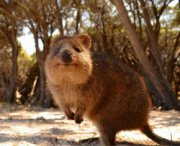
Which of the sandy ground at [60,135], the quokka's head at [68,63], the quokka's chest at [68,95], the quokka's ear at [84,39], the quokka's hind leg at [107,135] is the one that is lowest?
the sandy ground at [60,135]

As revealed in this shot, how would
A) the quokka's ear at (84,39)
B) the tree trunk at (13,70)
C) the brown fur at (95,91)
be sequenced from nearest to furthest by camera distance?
the brown fur at (95,91)
the quokka's ear at (84,39)
the tree trunk at (13,70)

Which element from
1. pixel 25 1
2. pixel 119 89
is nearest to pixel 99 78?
pixel 119 89

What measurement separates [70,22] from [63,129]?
1462cm

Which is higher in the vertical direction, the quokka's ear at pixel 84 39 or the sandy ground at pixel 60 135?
the quokka's ear at pixel 84 39

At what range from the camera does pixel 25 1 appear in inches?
649

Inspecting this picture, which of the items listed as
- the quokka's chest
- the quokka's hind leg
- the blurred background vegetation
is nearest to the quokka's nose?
the quokka's chest

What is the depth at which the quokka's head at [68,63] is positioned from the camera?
15.9 feet

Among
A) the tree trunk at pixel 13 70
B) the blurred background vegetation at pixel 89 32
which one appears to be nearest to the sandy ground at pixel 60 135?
the blurred background vegetation at pixel 89 32

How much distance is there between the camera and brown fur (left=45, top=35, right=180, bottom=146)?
→ 4.96 m

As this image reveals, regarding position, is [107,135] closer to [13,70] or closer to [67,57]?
[67,57]

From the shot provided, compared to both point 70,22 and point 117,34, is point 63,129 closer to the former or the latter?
point 70,22

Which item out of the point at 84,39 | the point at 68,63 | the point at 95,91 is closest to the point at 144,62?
the point at 84,39

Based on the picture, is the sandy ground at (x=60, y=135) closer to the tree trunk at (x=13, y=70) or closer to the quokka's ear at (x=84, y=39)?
the quokka's ear at (x=84, y=39)

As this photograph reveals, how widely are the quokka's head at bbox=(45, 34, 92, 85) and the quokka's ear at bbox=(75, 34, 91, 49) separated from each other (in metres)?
0.11
